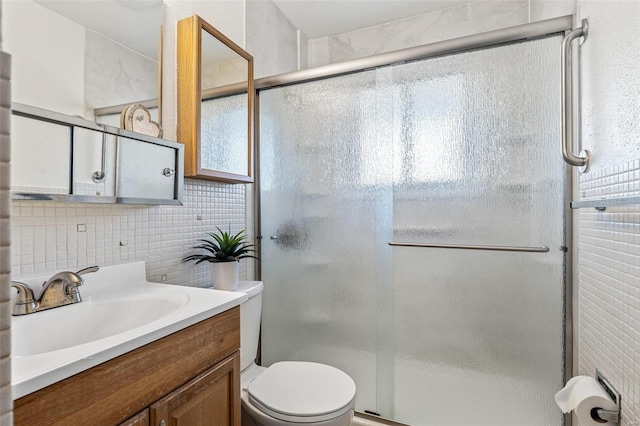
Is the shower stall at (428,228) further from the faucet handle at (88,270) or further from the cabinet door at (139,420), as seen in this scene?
the cabinet door at (139,420)

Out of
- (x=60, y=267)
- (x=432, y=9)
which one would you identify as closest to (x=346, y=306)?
(x=60, y=267)

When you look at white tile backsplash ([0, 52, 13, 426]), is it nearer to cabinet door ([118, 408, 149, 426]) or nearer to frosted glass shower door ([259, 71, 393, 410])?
cabinet door ([118, 408, 149, 426])

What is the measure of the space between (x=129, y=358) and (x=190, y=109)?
101 cm

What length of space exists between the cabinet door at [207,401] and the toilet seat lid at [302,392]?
18 cm

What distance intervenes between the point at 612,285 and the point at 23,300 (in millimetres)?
1671

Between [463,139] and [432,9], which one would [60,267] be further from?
[432,9]

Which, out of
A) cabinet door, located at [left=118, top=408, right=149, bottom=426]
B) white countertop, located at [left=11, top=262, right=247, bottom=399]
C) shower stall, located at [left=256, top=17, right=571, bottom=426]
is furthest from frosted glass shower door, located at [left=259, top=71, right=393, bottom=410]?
cabinet door, located at [left=118, top=408, right=149, bottom=426]

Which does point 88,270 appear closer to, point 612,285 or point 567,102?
point 612,285

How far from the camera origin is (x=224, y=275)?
1.47 meters

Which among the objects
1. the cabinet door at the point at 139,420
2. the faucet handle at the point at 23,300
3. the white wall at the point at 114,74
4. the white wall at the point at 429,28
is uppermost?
the white wall at the point at 429,28

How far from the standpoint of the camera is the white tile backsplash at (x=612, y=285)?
Result: 90cm

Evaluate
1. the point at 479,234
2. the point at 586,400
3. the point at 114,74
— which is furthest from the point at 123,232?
the point at 586,400

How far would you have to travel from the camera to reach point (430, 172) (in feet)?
5.16

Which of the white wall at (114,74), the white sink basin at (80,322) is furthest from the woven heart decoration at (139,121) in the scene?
the white sink basin at (80,322)
